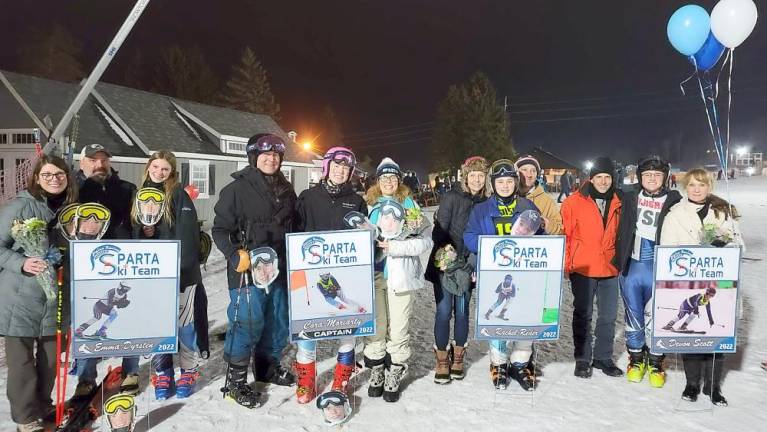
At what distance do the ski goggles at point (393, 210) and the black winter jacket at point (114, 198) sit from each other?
222cm

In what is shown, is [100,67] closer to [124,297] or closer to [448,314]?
[124,297]

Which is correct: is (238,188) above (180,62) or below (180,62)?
below

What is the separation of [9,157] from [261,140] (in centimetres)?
1776

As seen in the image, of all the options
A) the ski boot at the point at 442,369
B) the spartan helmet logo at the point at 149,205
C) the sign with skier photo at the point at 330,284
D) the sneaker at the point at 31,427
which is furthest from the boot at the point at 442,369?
the sneaker at the point at 31,427

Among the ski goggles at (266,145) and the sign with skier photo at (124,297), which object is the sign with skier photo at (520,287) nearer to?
the ski goggles at (266,145)

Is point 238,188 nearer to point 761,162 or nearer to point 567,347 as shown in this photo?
point 567,347

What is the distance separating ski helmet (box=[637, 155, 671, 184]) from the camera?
4.71m

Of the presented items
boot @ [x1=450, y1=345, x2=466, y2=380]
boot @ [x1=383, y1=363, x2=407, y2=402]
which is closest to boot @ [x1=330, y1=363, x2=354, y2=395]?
boot @ [x1=383, y1=363, x2=407, y2=402]

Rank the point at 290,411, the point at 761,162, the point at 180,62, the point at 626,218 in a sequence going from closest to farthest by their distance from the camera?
the point at 290,411, the point at 626,218, the point at 180,62, the point at 761,162

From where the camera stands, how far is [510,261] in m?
4.21

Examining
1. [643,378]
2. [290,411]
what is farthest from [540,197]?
[290,411]

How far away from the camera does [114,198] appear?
443 centimetres

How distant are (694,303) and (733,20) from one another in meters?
4.87

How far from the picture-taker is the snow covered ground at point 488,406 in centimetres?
398
